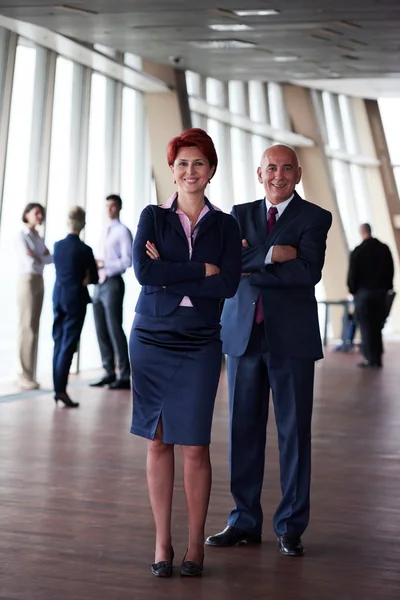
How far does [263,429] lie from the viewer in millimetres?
3705

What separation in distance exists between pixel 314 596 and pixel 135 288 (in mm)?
9945

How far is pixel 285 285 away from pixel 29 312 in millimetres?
5164

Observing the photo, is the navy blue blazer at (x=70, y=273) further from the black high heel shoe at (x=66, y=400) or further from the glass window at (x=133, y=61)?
the glass window at (x=133, y=61)

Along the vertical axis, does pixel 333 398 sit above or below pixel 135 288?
below

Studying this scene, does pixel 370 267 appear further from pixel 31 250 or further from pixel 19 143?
pixel 31 250

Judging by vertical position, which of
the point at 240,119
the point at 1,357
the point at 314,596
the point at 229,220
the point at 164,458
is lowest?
the point at 314,596

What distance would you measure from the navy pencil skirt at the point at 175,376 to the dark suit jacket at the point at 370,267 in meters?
8.77

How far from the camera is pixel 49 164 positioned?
31.6 feet

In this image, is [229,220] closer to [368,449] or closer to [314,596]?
[314,596]

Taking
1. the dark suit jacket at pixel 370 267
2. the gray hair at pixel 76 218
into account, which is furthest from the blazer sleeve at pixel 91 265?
the dark suit jacket at pixel 370 267

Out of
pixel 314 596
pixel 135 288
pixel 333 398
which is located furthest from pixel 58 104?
pixel 314 596

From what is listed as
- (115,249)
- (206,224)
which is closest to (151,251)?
(206,224)

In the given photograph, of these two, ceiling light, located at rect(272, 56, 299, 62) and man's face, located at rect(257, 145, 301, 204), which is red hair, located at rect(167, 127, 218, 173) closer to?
man's face, located at rect(257, 145, 301, 204)

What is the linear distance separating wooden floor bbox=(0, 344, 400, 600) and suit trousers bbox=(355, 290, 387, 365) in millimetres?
5030
